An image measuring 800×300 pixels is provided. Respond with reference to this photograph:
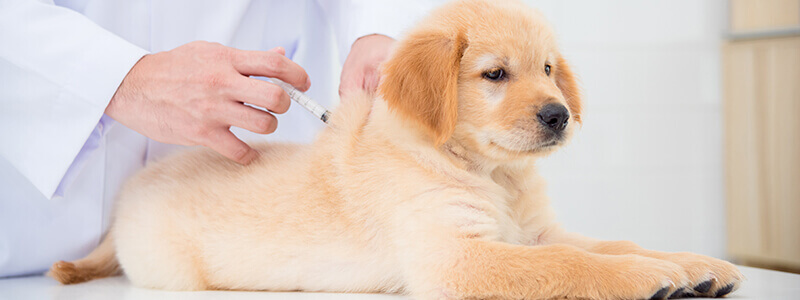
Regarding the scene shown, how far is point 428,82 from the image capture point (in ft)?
4.03

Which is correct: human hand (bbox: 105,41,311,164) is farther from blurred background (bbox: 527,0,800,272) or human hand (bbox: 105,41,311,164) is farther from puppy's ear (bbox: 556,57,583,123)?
blurred background (bbox: 527,0,800,272)

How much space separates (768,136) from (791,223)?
1.66 ft

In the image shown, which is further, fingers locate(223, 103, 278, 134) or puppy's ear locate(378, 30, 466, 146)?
fingers locate(223, 103, 278, 134)

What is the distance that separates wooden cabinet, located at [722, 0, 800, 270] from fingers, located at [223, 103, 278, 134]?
331cm

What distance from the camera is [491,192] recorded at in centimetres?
125

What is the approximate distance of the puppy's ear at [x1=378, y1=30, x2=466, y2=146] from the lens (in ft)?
3.96

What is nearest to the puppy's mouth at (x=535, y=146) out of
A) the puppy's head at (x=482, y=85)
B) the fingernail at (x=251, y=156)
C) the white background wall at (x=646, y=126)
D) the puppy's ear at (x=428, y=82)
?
the puppy's head at (x=482, y=85)

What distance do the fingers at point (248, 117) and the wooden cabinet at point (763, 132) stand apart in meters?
3.31

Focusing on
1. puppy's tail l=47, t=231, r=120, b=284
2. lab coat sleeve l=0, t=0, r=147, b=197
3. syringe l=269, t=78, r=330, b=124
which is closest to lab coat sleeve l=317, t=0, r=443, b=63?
syringe l=269, t=78, r=330, b=124

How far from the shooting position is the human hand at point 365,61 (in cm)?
164

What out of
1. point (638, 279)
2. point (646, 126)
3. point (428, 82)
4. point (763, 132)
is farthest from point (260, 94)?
point (763, 132)

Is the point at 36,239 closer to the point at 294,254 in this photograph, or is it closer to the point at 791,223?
the point at 294,254

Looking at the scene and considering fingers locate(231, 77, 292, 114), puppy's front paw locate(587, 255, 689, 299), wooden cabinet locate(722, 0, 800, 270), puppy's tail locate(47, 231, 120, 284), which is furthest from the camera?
wooden cabinet locate(722, 0, 800, 270)

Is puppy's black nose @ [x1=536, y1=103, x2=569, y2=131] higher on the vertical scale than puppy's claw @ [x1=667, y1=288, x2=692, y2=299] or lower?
higher
